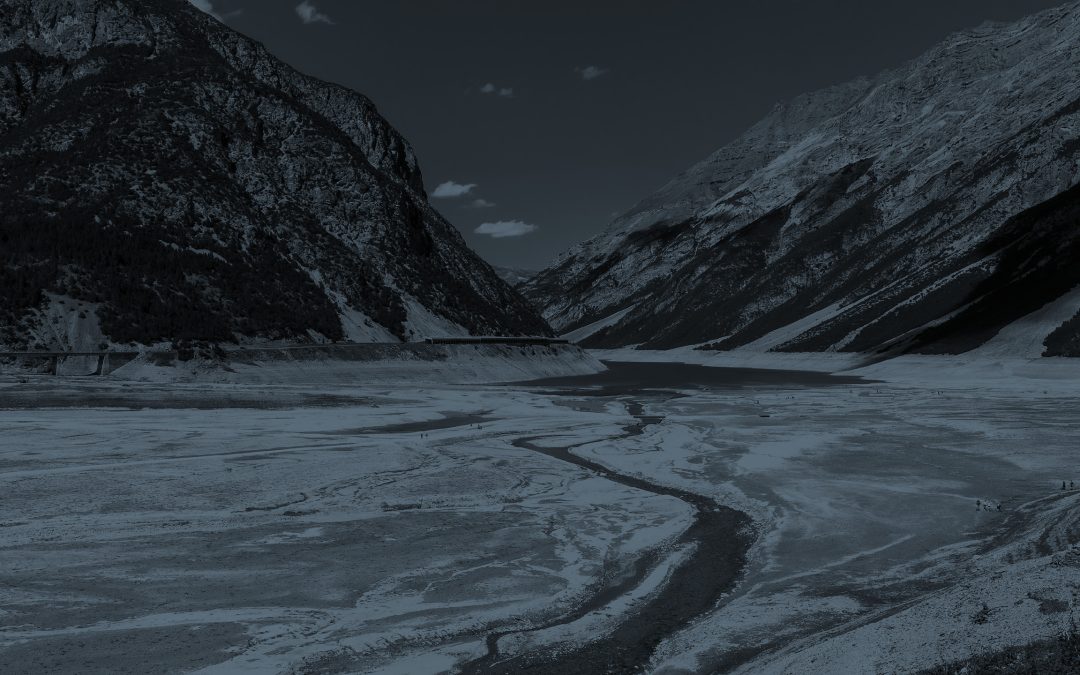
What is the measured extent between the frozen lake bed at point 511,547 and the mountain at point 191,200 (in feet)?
132

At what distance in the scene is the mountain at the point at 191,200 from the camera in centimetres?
7188

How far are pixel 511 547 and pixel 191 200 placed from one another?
8524 cm

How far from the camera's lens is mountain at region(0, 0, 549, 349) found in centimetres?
7188

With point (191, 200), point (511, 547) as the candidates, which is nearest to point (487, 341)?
point (191, 200)

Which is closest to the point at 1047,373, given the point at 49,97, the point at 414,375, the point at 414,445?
the point at 414,375

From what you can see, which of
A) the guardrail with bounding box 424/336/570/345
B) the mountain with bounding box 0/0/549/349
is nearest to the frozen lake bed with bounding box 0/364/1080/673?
the mountain with bounding box 0/0/549/349

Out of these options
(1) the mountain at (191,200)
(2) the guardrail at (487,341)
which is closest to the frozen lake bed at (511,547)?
(1) the mountain at (191,200)

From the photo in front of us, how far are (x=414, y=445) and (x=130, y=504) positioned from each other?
13.8m

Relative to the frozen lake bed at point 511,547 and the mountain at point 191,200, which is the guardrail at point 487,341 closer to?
the mountain at point 191,200

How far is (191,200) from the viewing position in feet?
294

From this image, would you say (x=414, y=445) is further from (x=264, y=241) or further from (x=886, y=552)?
(x=264, y=241)

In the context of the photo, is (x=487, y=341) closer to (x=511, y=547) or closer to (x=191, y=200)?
(x=191, y=200)

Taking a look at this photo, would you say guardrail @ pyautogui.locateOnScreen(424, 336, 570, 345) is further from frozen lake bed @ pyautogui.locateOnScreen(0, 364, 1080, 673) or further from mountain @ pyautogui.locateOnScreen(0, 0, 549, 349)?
frozen lake bed @ pyautogui.locateOnScreen(0, 364, 1080, 673)

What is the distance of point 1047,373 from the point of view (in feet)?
275
